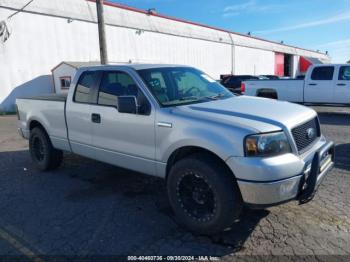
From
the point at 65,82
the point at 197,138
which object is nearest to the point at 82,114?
the point at 197,138

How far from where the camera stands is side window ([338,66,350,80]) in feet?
37.1

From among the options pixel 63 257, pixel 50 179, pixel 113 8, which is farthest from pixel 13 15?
pixel 63 257

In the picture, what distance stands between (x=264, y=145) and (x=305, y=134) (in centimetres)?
78

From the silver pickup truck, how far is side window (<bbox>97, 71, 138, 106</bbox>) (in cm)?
1

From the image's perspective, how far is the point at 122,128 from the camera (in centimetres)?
411

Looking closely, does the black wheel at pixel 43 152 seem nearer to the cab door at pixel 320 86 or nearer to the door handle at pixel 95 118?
the door handle at pixel 95 118

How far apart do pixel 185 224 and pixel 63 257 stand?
4.23 feet

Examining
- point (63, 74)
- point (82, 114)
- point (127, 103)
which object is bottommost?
point (82, 114)

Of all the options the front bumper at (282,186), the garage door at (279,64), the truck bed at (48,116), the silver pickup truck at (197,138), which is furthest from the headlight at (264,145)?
the garage door at (279,64)

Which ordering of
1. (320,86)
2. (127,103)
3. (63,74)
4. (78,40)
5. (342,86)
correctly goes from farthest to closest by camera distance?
(78,40) → (63,74) → (320,86) → (342,86) → (127,103)

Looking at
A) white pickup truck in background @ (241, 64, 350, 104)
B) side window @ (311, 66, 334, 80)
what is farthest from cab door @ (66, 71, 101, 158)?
side window @ (311, 66, 334, 80)

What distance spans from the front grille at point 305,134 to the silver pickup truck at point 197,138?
1 cm

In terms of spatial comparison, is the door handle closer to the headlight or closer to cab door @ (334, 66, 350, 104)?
the headlight

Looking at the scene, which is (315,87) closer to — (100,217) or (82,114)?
(82,114)
